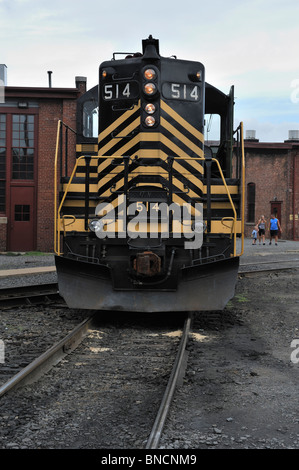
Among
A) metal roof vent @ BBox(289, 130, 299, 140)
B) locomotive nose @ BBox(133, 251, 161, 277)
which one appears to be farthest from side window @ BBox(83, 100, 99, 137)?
metal roof vent @ BBox(289, 130, 299, 140)

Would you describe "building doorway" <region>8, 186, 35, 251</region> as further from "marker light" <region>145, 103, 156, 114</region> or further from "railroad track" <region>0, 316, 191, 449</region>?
"railroad track" <region>0, 316, 191, 449</region>

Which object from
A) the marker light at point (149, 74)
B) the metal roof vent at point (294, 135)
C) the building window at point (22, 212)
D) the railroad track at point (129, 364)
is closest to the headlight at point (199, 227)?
the railroad track at point (129, 364)

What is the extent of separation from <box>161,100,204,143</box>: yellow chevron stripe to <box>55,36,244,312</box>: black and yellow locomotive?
0.01 m

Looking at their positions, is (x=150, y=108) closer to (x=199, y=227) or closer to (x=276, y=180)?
(x=199, y=227)

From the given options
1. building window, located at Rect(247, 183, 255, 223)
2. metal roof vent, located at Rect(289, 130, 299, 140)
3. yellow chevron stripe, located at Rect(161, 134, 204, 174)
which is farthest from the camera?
metal roof vent, located at Rect(289, 130, 299, 140)

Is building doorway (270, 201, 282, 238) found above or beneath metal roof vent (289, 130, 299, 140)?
beneath

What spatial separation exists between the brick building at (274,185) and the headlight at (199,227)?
28799mm

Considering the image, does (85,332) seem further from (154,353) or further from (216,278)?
(216,278)

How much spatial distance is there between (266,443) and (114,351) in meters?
2.43

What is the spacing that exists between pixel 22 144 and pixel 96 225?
1506cm

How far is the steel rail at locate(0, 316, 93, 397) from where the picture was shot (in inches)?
158

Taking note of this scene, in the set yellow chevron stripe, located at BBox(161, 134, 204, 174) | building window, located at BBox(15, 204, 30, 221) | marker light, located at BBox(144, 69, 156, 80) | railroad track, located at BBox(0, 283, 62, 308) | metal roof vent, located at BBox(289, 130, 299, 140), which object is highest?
metal roof vent, located at BBox(289, 130, 299, 140)

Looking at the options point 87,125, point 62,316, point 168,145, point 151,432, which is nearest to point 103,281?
point 62,316

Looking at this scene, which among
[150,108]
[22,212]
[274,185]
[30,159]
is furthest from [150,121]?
[274,185]
